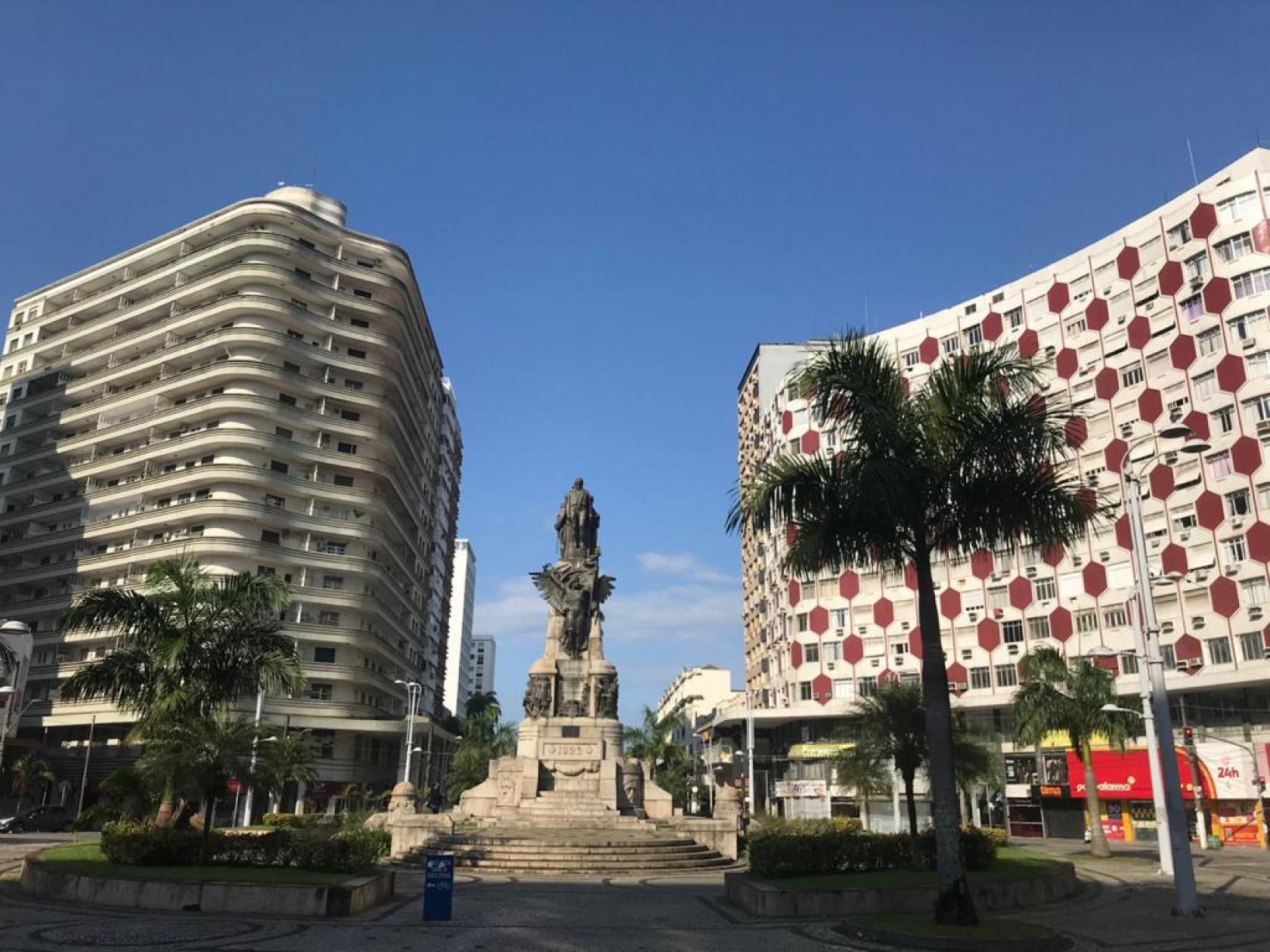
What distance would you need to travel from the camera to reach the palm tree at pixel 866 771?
24.5m

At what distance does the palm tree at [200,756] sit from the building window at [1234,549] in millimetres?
45262

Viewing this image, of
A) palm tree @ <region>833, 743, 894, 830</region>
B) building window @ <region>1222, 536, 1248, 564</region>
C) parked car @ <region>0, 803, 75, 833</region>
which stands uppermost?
building window @ <region>1222, 536, 1248, 564</region>

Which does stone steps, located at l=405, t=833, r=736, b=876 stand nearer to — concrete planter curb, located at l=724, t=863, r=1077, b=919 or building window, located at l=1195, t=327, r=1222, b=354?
concrete planter curb, located at l=724, t=863, r=1077, b=919

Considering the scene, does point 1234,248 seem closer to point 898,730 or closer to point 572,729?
point 898,730

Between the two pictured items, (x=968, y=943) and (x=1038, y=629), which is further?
(x=1038, y=629)

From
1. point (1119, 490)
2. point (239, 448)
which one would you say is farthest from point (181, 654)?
point (1119, 490)

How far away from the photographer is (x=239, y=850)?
19125mm

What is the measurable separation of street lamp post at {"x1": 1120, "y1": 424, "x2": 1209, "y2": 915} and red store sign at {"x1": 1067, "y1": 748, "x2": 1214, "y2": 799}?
30243 millimetres

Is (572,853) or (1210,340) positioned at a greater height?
(1210,340)

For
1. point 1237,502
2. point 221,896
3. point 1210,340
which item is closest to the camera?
point 221,896

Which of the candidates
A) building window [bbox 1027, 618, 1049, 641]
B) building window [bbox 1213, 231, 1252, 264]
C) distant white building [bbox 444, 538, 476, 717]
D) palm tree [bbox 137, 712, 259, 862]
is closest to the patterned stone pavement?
palm tree [bbox 137, 712, 259, 862]

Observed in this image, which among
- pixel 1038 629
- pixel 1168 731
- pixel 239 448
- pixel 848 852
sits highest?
pixel 239 448

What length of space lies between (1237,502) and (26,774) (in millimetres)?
67043

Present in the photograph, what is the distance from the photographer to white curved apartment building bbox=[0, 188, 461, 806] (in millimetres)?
58625
